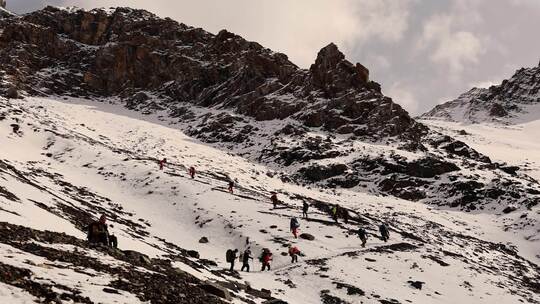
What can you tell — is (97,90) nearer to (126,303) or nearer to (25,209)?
(25,209)

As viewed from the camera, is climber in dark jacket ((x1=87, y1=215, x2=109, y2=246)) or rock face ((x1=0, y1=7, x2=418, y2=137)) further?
rock face ((x1=0, y1=7, x2=418, y2=137))

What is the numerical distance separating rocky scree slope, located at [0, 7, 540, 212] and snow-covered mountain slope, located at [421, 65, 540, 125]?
226 ft

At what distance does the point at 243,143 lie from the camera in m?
86.2

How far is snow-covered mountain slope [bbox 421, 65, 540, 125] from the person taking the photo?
15225 centimetres

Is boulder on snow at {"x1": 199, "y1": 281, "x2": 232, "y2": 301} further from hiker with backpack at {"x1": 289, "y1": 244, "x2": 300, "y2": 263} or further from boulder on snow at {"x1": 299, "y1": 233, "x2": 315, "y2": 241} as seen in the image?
boulder on snow at {"x1": 299, "y1": 233, "x2": 315, "y2": 241}

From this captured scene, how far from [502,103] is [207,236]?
15119cm

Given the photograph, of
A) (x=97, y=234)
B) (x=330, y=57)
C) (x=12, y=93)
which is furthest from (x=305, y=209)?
(x=12, y=93)

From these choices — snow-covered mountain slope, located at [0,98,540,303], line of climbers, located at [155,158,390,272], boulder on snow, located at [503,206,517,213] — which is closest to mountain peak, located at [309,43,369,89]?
snow-covered mountain slope, located at [0,98,540,303]

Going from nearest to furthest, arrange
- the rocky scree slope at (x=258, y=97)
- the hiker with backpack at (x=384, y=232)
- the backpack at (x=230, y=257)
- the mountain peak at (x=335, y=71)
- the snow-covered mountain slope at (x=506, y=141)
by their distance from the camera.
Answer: the backpack at (x=230, y=257)
the hiker with backpack at (x=384, y=232)
the rocky scree slope at (x=258, y=97)
the snow-covered mountain slope at (x=506, y=141)
the mountain peak at (x=335, y=71)

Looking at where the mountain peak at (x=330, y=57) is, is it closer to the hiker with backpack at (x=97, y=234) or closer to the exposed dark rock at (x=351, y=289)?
the exposed dark rock at (x=351, y=289)

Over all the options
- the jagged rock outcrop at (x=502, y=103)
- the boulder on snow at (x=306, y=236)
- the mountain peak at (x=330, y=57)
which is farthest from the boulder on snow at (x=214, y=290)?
the jagged rock outcrop at (x=502, y=103)

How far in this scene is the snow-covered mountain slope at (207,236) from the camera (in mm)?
15656

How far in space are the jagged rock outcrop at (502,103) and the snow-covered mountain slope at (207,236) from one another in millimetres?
101673

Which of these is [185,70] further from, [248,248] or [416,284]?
[416,284]
